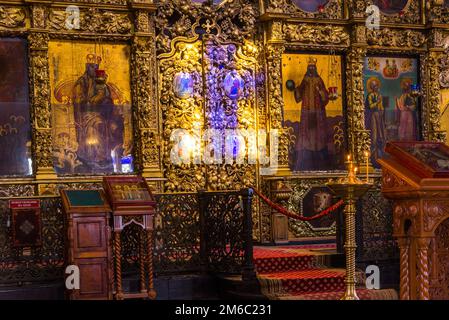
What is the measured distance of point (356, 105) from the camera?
13.2m

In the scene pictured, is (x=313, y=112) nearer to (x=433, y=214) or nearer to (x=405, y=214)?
(x=405, y=214)

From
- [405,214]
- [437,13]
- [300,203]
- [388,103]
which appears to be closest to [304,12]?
[388,103]

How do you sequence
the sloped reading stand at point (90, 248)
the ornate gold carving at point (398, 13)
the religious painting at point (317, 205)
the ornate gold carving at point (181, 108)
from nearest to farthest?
the sloped reading stand at point (90, 248)
the ornate gold carving at point (181, 108)
the religious painting at point (317, 205)
the ornate gold carving at point (398, 13)

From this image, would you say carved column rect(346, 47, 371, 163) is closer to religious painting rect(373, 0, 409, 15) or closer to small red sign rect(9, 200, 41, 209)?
religious painting rect(373, 0, 409, 15)

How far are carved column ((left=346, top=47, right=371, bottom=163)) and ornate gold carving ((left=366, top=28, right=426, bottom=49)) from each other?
37 centimetres

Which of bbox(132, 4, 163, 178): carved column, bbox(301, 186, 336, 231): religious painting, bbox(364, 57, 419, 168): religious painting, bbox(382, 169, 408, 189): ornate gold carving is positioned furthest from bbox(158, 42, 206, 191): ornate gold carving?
bbox(382, 169, 408, 189): ornate gold carving

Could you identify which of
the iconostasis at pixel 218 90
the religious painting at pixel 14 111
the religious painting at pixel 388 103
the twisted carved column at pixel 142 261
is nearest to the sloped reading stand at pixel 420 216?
the twisted carved column at pixel 142 261

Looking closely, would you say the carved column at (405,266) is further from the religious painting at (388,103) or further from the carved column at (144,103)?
the religious painting at (388,103)

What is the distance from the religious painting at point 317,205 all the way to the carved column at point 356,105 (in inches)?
34.6

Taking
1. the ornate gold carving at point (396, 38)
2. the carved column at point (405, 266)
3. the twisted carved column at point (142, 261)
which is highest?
the ornate gold carving at point (396, 38)

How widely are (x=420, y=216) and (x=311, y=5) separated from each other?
7.99 meters

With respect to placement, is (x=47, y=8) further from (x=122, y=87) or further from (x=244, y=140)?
(x=244, y=140)

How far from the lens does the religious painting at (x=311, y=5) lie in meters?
13.0

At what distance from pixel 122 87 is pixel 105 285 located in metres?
4.07
